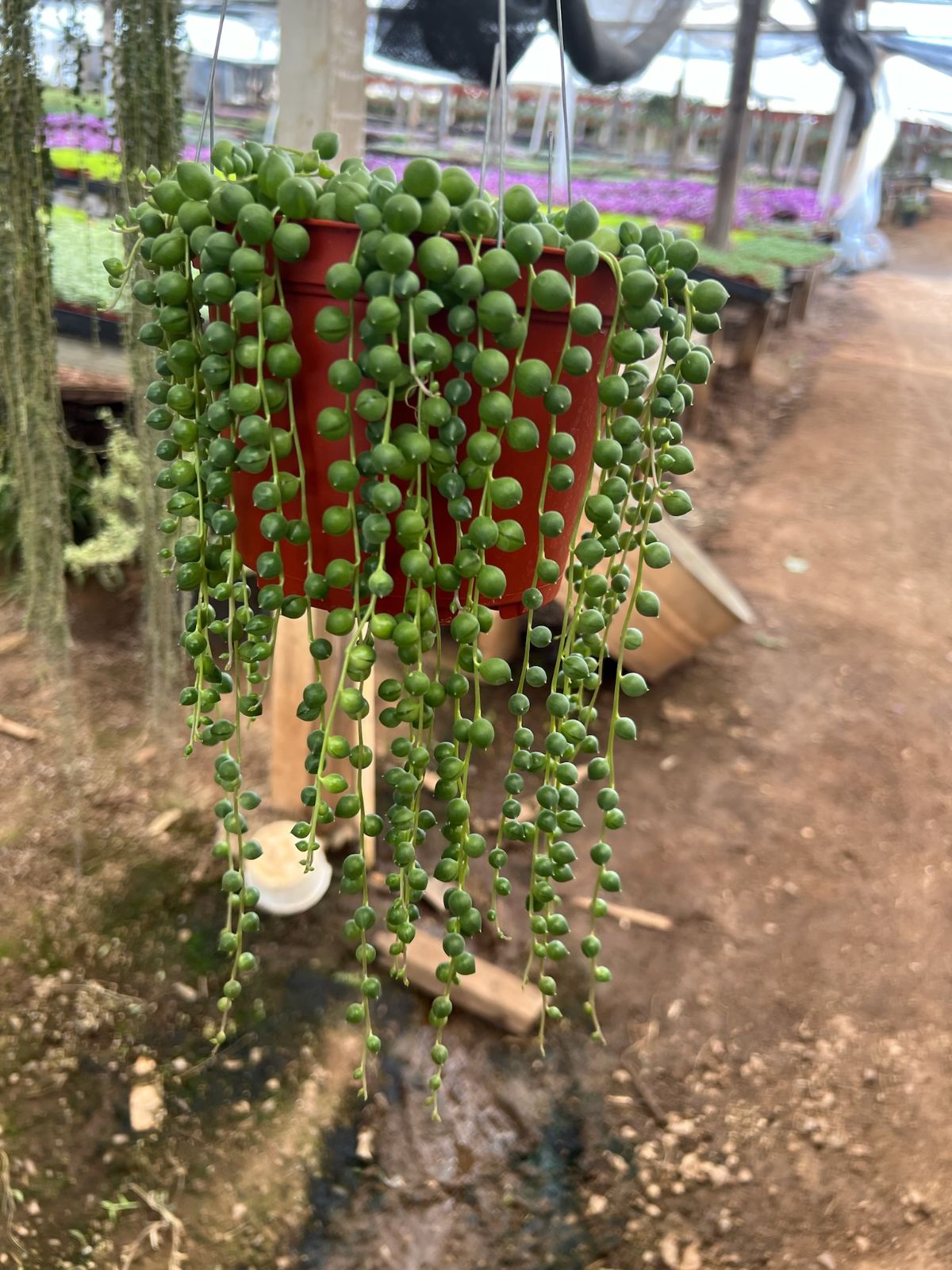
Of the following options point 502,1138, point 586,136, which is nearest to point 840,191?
point 586,136

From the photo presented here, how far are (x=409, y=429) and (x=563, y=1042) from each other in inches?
80.0

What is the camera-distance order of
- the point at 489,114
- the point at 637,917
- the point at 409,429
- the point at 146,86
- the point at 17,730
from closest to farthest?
1. the point at 409,429
2. the point at 489,114
3. the point at 146,86
4. the point at 637,917
5. the point at 17,730

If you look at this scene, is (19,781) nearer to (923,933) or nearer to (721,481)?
(923,933)

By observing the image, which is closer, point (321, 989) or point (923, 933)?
point (321, 989)

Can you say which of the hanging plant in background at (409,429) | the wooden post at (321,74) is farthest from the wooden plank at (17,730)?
the hanging plant in background at (409,429)

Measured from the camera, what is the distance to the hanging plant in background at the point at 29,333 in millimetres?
1691

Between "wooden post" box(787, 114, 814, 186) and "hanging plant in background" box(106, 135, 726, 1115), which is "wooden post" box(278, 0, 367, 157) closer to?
"hanging plant in background" box(106, 135, 726, 1115)

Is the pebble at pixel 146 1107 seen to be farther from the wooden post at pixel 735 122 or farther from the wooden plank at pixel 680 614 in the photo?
the wooden post at pixel 735 122

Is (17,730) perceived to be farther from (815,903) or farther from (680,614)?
A: (815,903)

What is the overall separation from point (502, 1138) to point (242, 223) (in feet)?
6.69

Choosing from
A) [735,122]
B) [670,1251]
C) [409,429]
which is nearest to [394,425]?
[409,429]

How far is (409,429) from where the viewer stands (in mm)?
673

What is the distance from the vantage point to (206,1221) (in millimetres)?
1925

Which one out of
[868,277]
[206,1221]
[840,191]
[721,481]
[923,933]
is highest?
[840,191]
